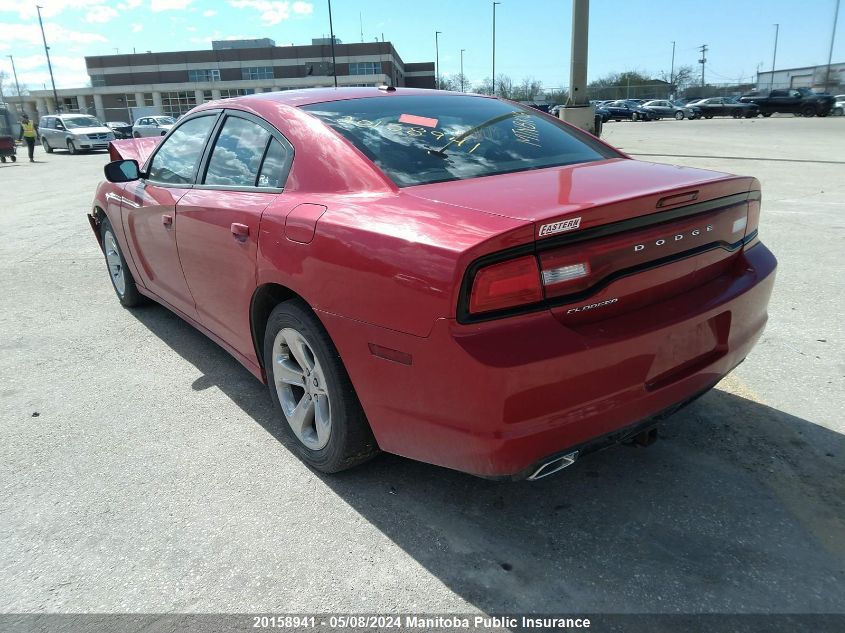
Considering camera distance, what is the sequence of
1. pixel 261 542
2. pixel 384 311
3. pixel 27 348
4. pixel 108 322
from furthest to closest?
pixel 108 322 < pixel 27 348 < pixel 261 542 < pixel 384 311

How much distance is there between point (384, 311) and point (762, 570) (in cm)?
157

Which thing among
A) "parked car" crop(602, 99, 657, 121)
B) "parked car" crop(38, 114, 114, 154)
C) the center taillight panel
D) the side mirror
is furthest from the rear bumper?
"parked car" crop(602, 99, 657, 121)

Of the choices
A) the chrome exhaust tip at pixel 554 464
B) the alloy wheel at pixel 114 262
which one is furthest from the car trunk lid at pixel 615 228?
the alloy wheel at pixel 114 262

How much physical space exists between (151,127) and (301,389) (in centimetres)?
3500

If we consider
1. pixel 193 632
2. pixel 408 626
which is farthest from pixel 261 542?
pixel 408 626

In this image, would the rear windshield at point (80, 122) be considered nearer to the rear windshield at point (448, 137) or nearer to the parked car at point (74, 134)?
the parked car at point (74, 134)

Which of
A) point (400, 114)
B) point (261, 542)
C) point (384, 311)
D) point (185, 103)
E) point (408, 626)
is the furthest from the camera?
point (185, 103)

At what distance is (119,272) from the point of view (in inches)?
207

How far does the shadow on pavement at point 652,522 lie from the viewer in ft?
6.79

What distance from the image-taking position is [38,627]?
2033 millimetres

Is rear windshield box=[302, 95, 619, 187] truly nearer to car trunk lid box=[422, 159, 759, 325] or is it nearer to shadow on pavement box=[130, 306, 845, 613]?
car trunk lid box=[422, 159, 759, 325]

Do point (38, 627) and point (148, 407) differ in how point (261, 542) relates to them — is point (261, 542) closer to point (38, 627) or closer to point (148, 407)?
point (38, 627)

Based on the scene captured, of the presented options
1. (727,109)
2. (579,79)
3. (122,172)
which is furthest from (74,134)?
(727,109)

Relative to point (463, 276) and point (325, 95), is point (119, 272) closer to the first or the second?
point (325, 95)
